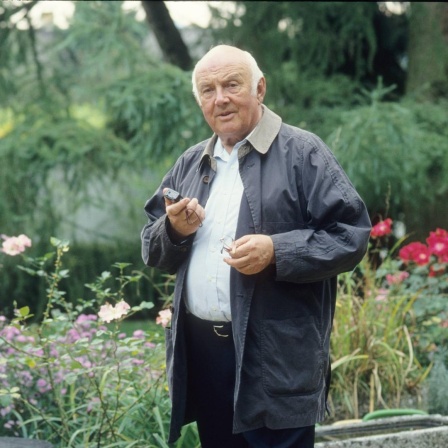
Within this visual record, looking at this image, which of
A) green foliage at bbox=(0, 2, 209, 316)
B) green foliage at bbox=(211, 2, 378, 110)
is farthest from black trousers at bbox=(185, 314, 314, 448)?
green foliage at bbox=(211, 2, 378, 110)

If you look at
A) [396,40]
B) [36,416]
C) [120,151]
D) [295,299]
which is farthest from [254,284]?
[396,40]

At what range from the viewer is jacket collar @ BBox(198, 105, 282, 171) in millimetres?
2971

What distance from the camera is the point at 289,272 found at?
2.81m

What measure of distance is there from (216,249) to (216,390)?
443 millimetres

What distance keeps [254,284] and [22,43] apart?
618 centimetres

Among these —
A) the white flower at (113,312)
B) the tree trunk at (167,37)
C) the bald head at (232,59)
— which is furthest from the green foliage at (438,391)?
the tree trunk at (167,37)

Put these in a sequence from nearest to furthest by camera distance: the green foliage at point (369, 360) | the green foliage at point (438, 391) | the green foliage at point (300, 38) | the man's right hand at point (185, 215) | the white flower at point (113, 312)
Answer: the man's right hand at point (185, 215)
the white flower at point (113, 312)
the green foliage at point (438, 391)
the green foliage at point (369, 360)
the green foliage at point (300, 38)

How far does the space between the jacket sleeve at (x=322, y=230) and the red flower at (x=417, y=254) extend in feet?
9.06

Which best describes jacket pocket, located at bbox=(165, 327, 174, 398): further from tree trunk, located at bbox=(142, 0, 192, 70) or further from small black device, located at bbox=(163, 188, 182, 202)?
tree trunk, located at bbox=(142, 0, 192, 70)

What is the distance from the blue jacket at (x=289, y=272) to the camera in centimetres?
284

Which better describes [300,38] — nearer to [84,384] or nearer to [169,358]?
[84,384]

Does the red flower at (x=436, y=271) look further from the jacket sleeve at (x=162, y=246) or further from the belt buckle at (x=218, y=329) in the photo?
the belt buckle at (x=218, y=329)

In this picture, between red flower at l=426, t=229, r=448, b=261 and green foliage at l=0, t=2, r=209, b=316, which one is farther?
green foliage at l=0, t=2, r=209, b=316

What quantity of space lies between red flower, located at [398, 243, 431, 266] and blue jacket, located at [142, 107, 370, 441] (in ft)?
8.92
